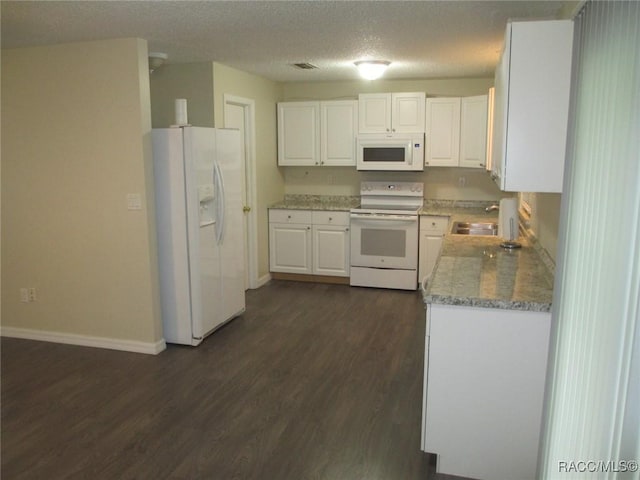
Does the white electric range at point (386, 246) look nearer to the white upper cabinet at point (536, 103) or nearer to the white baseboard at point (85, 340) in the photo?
the white baseboard at point (85, 340)

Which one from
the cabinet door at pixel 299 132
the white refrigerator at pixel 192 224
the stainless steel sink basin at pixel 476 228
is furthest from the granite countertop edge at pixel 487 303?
the cabinet door at pixel 299 132

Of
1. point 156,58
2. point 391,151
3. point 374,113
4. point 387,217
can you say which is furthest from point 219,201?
point 374,113

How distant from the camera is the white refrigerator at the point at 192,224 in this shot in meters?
3.87

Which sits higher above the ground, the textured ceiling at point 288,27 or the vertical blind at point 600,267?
the textured ceiling at point 288,27

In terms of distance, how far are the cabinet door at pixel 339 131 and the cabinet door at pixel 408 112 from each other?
0.45 meters

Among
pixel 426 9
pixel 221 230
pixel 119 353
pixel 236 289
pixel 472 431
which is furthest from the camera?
pixel 236 289

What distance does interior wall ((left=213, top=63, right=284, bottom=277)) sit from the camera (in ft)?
17.6

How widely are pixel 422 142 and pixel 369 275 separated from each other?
5.18 ft

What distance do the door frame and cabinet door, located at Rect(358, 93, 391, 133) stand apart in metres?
1.22

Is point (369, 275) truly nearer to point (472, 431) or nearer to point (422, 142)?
point (422, 142)

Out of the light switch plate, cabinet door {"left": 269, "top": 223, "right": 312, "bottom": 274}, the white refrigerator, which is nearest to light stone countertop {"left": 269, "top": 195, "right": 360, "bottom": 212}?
cabinet door {"left": 269, "top": 223, "right": 312, "bottom": 274}

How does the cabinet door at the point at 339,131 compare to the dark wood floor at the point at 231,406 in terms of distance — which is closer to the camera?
the dark wood floor at the point at 231,406

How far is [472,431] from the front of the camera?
7.85 feet

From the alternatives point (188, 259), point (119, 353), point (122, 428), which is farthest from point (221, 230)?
point (122, 428)
